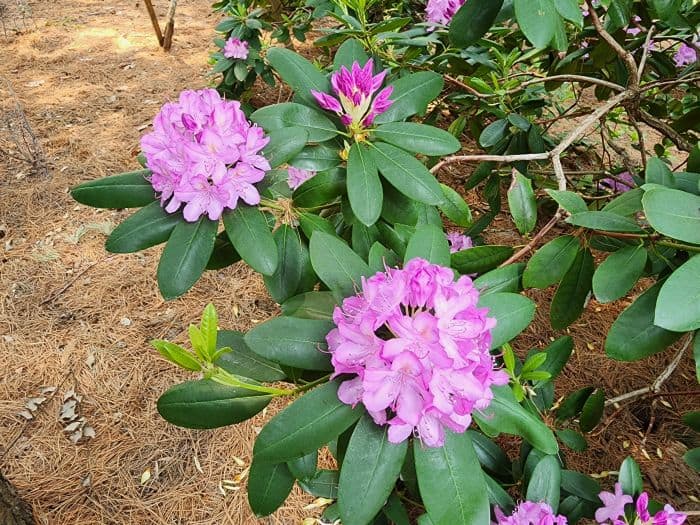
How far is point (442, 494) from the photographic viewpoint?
2.27ft

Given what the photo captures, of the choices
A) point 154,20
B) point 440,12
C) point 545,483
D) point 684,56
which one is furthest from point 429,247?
point 154,20

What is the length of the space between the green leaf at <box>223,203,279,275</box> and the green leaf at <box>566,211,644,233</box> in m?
0.53

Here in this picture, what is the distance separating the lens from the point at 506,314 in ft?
2.69

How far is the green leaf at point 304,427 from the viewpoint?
70cm

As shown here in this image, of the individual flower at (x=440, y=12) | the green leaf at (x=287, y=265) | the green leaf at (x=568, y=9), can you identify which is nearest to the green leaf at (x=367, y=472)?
the green leaf at (x=287, y=265)

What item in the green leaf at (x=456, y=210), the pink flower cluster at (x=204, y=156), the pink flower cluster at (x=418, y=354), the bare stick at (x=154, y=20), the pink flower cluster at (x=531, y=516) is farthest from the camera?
the bare stick at (x=154, y=20)

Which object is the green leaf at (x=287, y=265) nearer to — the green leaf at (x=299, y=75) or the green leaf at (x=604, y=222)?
the green leaf at (x=299, y=75)

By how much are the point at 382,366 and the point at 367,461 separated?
0.46 ft

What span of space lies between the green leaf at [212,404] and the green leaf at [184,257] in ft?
0.53

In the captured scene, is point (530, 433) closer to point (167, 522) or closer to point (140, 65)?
point (167, 522)

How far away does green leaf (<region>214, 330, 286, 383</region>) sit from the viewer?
2.97 ft

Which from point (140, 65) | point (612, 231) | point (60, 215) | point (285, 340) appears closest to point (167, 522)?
point (285, 340)

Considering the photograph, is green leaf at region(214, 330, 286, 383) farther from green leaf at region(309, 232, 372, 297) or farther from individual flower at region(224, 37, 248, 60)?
individual flower at region(224, 37, 248, 60)

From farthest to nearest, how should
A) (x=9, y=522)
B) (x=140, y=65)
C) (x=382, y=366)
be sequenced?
(x=140, y=65) < (x=9, y=522) < (x=382, y=366)
